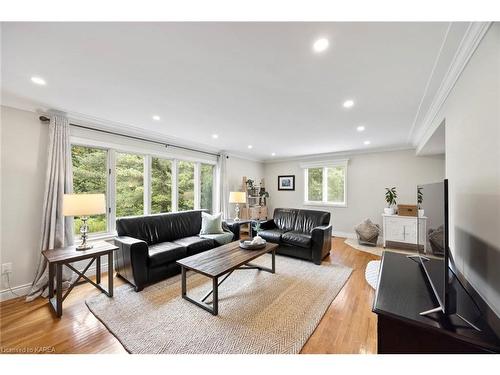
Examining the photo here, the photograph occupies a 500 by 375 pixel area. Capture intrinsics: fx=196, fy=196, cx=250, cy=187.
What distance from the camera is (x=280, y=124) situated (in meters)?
3.13

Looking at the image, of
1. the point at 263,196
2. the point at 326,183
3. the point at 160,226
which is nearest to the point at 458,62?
the point at 160,226

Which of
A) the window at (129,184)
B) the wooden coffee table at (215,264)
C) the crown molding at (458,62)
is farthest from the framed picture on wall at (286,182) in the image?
the window at (129,184)

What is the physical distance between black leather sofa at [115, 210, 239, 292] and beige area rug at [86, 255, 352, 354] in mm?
A: 187

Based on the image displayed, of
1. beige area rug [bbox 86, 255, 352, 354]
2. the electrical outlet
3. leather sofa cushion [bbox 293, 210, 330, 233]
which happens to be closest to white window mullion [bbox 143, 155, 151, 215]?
beige area rug [bbox 86, 255, 352, 354]

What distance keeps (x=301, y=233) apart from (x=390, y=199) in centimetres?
244

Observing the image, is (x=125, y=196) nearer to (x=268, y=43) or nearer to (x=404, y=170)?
(x=268, y=43)

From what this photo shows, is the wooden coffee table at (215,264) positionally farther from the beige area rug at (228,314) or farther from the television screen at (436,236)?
the television screen at (436,236)

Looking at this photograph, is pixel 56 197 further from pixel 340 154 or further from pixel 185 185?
pixel 340 154

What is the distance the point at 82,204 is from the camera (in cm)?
220

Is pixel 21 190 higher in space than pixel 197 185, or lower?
lower

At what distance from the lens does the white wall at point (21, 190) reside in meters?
2.30

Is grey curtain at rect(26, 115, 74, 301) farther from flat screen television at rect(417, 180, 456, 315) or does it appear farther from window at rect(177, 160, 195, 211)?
flat screen television at rect(417, 180, 456, 315)

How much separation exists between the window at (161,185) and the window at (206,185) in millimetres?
866

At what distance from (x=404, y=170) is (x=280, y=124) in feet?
11.7
